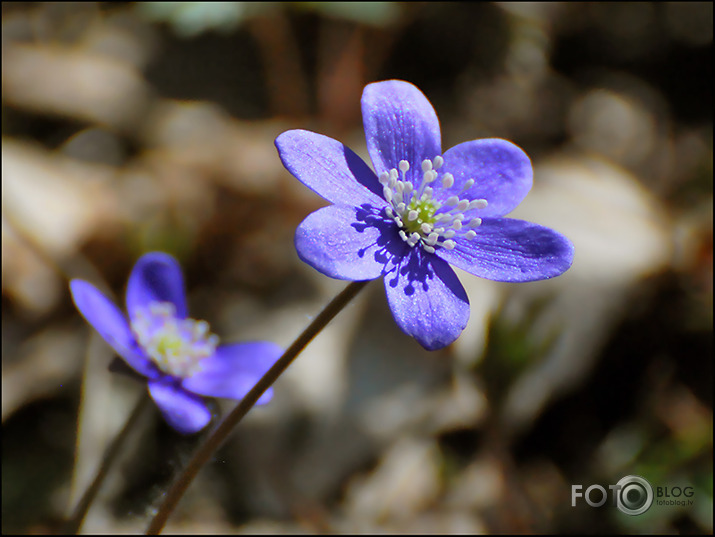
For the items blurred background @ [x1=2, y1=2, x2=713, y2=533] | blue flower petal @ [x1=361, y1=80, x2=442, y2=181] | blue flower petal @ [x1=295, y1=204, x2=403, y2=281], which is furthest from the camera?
blurred background @ [x1=2, y1=2, x2=713, y2=533]

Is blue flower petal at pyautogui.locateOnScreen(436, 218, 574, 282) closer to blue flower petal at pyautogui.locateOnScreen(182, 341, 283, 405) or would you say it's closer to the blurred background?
blue flower petal at pyautogui.locateOnScreen(182, 341, 283, 405)

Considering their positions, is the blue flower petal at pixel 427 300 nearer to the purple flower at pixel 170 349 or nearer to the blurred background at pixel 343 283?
the purple flower at pixel 170 349

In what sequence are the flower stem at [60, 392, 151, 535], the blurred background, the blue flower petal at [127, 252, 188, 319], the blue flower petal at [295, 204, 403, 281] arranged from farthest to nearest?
the blurred background, the blue flower petal at [127, 252, 188, 319], the flower stem at [60, 392, 151, 535], the blue flower petal at [295, 204, 403, 281]

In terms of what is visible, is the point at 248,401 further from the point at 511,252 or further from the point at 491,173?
the point at 491,173

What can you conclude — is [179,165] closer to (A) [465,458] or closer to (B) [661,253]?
(A) [465,458]

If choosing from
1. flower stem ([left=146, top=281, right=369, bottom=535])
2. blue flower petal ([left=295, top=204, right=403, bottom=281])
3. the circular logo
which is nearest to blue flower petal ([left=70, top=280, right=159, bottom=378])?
flower stem ([left=146, top=281, right=369, bottom=535])

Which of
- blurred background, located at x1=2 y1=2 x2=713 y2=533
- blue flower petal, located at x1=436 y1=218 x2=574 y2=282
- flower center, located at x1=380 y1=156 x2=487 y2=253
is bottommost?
blurred background, located at x1=2 y1=2 x2=713 y2=533
